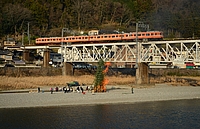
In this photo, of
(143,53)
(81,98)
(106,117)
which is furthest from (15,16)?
(106,117)

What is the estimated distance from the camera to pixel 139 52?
42969 millimetres

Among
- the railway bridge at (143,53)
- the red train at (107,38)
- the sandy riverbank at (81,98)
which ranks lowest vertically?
Result: the sandy riverbank at (81,98)

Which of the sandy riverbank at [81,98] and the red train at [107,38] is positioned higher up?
the red train at [107,38]

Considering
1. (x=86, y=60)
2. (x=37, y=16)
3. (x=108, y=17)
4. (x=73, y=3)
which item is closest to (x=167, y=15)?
(x=108, y=17)

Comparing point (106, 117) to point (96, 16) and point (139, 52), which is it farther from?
Answer: point (96, 16)

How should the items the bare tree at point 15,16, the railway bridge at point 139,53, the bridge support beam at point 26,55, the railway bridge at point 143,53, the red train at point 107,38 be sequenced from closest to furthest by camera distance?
the railway bridge at point 143,53, the railway bridge at point 139,53, the red train at point 107,38, the bridge support beam at point 26,55, the bare tree at point 15,16

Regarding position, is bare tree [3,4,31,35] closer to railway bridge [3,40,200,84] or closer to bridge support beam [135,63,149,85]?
railway bridge [3,40,200,84]

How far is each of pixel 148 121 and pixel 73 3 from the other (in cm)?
7364

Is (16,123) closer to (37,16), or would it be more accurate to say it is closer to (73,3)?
(37,16)

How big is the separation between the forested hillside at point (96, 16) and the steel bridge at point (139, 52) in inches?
924

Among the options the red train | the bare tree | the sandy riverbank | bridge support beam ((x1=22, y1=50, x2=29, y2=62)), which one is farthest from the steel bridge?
the bare tree

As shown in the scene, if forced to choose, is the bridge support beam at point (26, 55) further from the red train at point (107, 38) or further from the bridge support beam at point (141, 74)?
the bridge support beam at point (141, 74)

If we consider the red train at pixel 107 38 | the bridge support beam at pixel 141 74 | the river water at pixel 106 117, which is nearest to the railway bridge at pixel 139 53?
the bridge support beam at pixel 141 74

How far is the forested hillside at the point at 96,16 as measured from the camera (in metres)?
76.0
